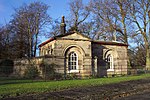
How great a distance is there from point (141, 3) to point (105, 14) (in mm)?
7214

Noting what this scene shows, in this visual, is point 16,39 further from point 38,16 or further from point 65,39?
point 65,39

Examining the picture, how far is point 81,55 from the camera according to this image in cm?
2878

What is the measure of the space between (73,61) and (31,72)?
544 centimetres

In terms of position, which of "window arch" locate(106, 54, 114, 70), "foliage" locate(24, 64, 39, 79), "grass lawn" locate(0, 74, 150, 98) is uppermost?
"window arch" locate(106, 54, 114, 70)

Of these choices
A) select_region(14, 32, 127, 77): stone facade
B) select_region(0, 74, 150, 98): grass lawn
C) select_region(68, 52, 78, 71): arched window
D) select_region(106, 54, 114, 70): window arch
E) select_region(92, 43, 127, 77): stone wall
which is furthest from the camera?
select_region(106, 54, 114, 70): window arch

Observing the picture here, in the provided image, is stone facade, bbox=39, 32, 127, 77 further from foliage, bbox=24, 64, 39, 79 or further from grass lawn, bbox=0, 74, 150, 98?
grass lawn, bbox=0, 74, 150, 98

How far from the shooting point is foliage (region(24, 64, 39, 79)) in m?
26.2

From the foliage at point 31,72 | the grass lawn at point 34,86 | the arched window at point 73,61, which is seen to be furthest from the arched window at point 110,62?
the grass lawn at point 34,86

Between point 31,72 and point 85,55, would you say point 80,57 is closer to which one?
point 85,55

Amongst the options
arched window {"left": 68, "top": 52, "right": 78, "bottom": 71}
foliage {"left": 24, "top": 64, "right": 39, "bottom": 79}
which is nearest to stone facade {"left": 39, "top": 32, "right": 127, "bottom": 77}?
arched window {"left": 68, "top": 52, "right": 78, "bottom": 71}

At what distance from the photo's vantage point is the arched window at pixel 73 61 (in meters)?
28.3

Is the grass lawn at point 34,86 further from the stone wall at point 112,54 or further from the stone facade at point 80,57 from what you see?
the stone wall at point 112,54

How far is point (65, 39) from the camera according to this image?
28.1 metres

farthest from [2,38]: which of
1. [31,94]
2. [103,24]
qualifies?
[31,94]
